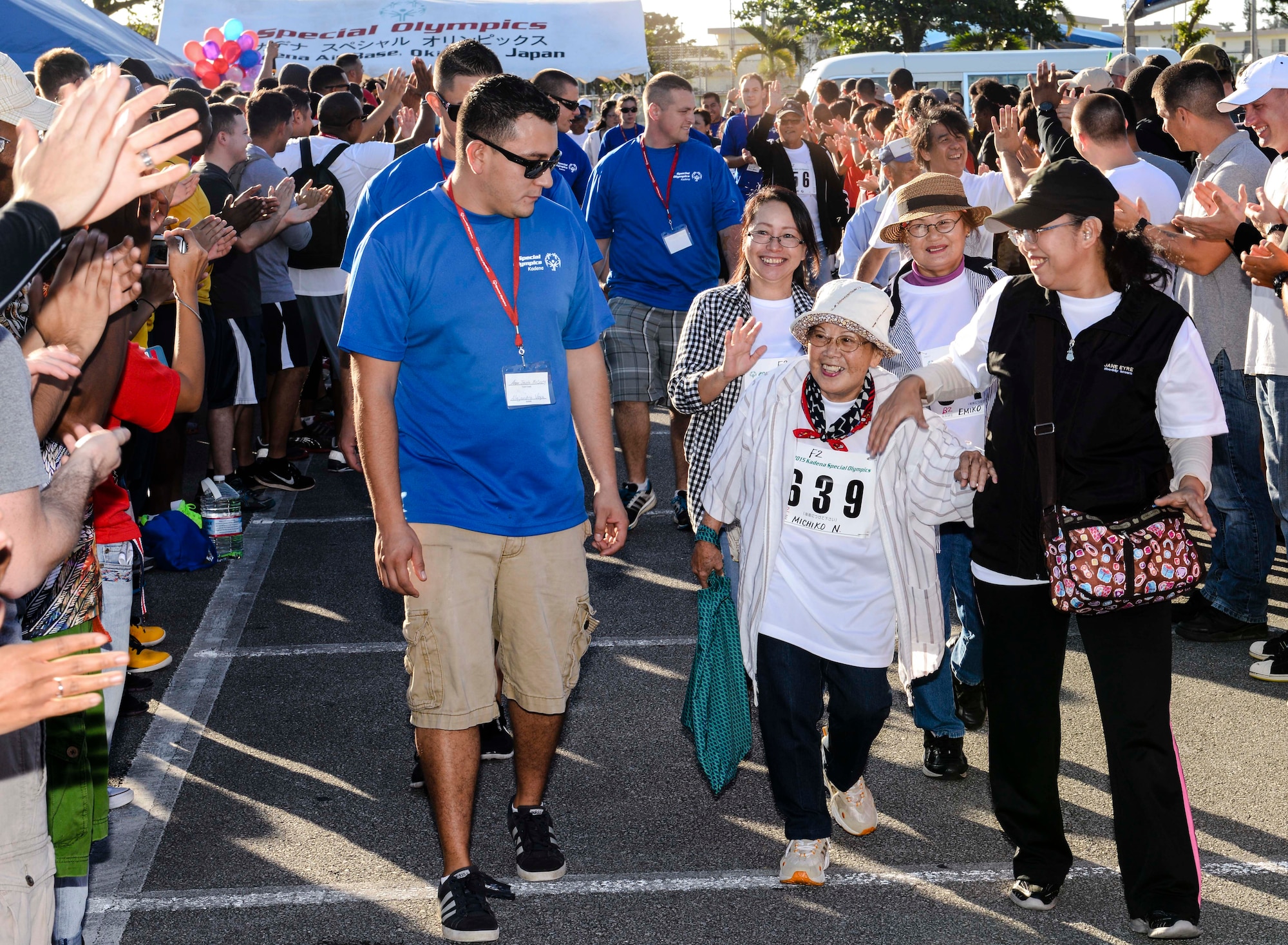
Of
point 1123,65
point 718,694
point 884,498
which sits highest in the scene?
point 1123,65

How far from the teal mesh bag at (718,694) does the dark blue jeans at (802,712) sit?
0.20m

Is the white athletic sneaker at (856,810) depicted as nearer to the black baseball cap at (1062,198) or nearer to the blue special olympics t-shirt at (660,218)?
the black baseball cap at (1062,198)

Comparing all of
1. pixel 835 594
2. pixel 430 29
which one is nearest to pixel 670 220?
pixel 835 594

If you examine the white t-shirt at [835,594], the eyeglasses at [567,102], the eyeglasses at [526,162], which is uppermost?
the eyeglasses at [567,102]

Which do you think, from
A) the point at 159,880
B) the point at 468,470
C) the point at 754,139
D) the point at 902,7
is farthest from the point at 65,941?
the point at 902,7

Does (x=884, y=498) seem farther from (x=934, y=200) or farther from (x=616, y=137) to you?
(x=616, y=137)

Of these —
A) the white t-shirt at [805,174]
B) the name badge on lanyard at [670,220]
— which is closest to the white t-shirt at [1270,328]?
the name badge on lanyard at [670,220]

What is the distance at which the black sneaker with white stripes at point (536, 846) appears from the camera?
4.21 metres

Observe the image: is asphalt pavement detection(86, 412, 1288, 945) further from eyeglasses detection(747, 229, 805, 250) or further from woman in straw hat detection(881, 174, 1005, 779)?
eyeglasses detection(747, 229, 805, 250)

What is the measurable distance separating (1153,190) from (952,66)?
935 inches

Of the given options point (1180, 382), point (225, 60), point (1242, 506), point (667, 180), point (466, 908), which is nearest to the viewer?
point (1180, 382)

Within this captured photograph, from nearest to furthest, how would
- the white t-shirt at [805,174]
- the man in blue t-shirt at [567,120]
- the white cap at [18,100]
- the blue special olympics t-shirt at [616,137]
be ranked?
1. the white cap at [18,100]
2. the man in blue t-shirt at [567,120]
3. the white t-shirt at [805,174]
4. the blue special olympics t-shirt at [616,137]

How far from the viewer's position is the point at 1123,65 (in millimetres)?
12695

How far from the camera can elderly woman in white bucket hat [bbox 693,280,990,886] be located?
405 cm
